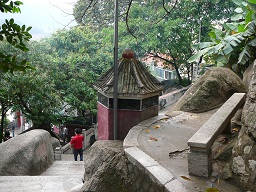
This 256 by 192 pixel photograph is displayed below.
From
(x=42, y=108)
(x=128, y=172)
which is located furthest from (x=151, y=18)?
(x=128, y=172)

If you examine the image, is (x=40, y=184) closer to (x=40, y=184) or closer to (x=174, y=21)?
(x=40, y=184)

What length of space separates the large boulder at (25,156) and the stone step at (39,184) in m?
1.09

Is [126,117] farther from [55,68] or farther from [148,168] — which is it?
[55,68]

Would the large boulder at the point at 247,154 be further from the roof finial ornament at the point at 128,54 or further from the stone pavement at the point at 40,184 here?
the stone pavement at the point at 40,184

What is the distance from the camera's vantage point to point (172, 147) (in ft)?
19.7

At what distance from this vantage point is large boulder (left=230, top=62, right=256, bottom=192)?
3.94 meters

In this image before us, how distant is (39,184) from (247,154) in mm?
5274

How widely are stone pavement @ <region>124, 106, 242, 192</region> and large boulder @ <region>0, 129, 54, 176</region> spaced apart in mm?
4235

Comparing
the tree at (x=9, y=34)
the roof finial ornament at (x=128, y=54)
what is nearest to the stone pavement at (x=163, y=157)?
the roof finial ornament at (x=128, y=54)

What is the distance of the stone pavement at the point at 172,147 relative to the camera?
13.9 ft

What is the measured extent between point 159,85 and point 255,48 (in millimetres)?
4904

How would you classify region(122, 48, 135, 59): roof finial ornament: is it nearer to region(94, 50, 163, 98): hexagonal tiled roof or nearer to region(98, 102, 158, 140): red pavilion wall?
region(94, 50, 163, 98): hexagonal tiled roof

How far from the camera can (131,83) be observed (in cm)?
706

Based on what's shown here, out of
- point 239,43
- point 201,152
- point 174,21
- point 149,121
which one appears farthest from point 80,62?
point 201,152
